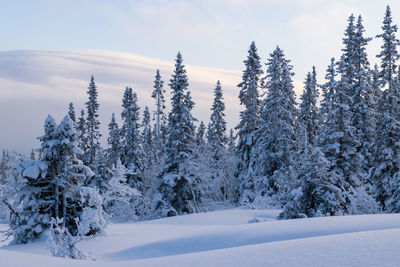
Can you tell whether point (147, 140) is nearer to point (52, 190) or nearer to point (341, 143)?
point (341, 143)

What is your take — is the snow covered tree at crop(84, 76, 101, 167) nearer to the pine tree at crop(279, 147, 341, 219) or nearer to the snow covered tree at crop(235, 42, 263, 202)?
the snow covered tree at crop(235, 42, 263, 202)

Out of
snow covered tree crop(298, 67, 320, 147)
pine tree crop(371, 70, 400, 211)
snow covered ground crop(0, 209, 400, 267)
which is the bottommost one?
snow covered ground crop(0, 209, 400, 267)

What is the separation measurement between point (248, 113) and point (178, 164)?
383 inches

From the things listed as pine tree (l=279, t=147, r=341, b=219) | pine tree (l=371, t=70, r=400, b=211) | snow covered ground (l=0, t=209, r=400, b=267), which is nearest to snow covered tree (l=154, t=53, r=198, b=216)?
pine tree (l=279, t=147, r=341, b=219)

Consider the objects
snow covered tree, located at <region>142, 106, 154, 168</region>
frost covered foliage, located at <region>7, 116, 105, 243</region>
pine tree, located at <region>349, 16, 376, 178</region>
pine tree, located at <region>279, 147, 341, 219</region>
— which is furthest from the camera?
snow covered tree, located at <region>142, 106, 154, 168</region>

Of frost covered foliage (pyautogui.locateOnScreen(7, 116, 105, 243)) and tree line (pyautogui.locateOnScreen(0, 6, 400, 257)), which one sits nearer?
frost covered foliage (pyautogui.locateOnScreen(7, 116, 105, 243))

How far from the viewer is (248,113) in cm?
3769

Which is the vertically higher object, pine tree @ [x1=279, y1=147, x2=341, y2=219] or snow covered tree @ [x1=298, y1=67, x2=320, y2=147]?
snow covered tree @ [x1=298, y1=67, x2=320, y2=147]

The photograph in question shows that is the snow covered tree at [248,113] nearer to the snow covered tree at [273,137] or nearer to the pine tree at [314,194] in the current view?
the snow covered tree at [273,137]

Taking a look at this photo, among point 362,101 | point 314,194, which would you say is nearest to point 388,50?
point 362,101

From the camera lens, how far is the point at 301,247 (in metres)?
5.91

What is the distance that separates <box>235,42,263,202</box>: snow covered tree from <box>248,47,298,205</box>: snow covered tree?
1.89 metres

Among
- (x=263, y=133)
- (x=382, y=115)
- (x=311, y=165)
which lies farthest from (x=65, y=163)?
(x=382, y=115)

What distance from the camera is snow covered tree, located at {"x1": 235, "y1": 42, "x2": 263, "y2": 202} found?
3709cm
